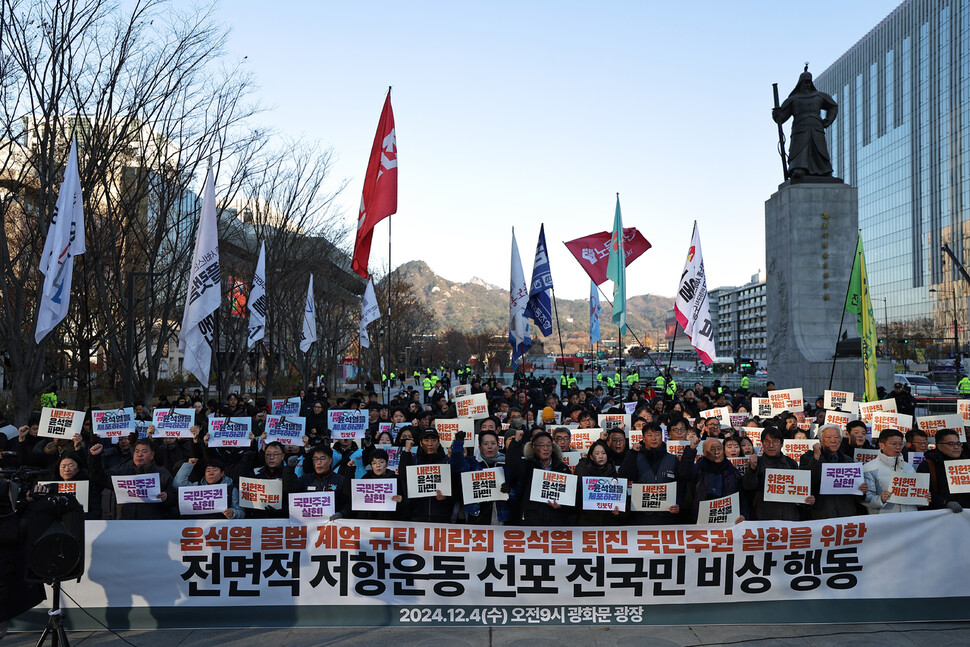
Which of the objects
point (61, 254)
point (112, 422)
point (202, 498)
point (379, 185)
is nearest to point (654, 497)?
point (202, 498)

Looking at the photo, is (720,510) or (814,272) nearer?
(720,510)

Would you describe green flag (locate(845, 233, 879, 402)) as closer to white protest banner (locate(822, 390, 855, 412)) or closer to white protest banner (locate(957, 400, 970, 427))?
white protest banner (locate(822, 390, 855, 412))

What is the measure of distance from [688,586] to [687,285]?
9018 mm

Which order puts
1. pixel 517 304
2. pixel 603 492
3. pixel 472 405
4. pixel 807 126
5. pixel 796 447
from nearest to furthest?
pixel 603 492 < pixel 796 447 < pixel 472 405 < pixel 517 304 < pixel 807 126

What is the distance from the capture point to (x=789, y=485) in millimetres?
7352

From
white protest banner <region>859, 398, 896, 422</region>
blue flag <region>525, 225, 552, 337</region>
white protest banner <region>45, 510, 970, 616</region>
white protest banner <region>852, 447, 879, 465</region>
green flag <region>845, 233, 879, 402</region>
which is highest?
blue flag <region>525, 225, 552, 337</region>

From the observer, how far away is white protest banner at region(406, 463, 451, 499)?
24.3ft

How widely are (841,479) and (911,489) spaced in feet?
2.04

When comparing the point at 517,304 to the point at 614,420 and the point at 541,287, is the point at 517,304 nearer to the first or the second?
the point at 541,287

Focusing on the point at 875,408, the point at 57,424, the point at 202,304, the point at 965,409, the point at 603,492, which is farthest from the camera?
the point at 202,304

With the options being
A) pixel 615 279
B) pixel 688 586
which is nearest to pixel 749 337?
pixel 615 279

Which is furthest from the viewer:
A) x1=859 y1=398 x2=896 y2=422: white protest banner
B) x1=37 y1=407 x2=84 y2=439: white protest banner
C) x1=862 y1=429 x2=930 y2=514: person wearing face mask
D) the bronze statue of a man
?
the bronze statue of a man

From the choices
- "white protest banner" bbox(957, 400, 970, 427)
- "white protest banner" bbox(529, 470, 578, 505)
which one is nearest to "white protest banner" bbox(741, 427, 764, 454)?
"white protest banner" bbox(957, 400, 970, 427)

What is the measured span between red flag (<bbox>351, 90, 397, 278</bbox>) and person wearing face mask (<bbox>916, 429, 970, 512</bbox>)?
8760 millimetres
